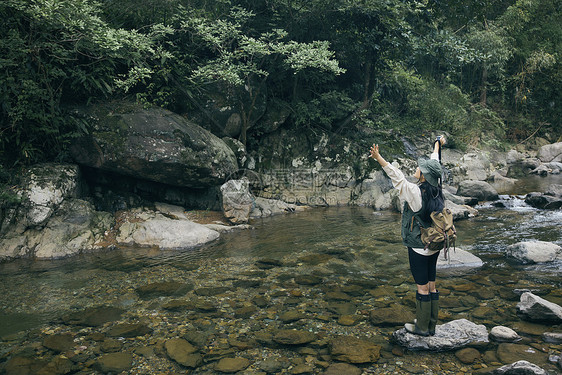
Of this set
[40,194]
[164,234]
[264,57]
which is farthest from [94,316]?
[264,57]

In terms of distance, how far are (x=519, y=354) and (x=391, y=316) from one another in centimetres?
158

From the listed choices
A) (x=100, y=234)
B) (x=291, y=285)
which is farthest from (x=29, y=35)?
(x=291, y=285)

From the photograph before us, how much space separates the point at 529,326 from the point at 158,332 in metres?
4.95

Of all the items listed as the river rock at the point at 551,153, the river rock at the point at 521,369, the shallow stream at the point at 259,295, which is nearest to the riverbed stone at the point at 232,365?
the shallow stream at the point at 259,295

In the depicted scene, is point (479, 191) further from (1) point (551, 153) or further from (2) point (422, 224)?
(1) point (551, 153)

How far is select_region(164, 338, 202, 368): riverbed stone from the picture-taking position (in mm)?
4539

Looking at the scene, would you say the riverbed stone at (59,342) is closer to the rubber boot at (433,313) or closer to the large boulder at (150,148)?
the rubber boot at (433,313)

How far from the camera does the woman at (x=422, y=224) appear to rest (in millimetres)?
4652

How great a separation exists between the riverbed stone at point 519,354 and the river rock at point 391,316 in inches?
47.0

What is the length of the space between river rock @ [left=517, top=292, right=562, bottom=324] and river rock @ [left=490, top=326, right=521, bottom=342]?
0.60 metres

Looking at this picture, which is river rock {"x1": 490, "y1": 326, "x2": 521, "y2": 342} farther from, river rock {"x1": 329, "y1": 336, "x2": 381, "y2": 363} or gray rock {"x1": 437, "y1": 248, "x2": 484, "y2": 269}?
gray rock {"x1": 437, "y1": 248, "x2": 484, "y2": 269}

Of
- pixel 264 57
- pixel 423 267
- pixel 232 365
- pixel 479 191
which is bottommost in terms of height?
pixel 232 365

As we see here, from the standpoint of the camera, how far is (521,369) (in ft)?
12.7

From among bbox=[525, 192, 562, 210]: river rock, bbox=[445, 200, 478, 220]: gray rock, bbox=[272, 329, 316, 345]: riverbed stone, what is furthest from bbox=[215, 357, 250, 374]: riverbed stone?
bbox=[525, 192, 562, 210]: river rock
